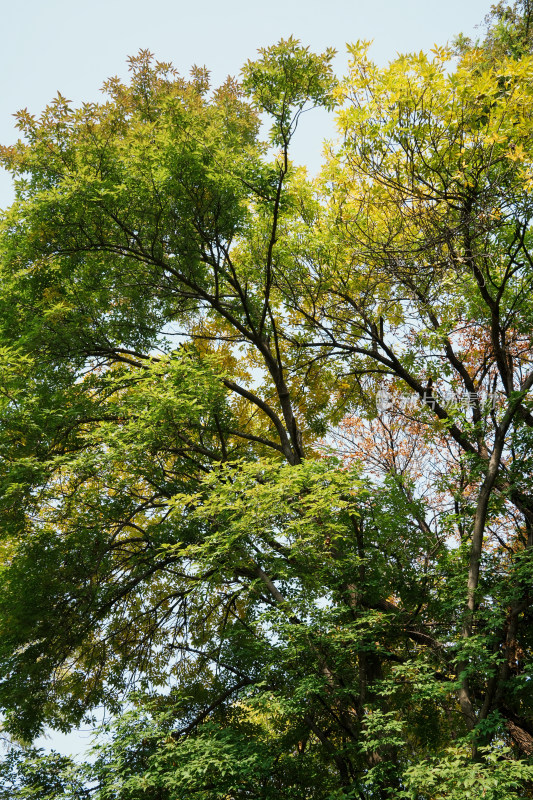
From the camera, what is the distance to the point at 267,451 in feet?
35.1

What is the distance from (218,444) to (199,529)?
1.97 meters

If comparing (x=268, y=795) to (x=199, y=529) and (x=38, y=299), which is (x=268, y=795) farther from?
(x=38, y=299)

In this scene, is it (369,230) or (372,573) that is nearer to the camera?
→ (372,573)

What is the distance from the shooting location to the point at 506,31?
444 inches

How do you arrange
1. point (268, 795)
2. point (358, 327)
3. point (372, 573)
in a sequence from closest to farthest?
point (268, 795) → point (372, 573) → point (358, 327)

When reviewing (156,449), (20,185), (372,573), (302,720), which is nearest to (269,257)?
(156,449)

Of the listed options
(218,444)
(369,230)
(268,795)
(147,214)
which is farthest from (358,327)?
(268,795)

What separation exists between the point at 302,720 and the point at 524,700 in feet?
8.52

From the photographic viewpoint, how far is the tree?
671cm

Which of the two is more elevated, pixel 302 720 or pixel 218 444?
pixel 218 444

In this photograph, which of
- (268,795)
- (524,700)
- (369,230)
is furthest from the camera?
(369,230)

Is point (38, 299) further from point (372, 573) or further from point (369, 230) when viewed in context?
point (372, 573)

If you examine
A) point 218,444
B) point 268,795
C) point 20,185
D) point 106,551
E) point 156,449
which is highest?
point 20,185

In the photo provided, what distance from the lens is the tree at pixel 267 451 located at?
22.0 ft
